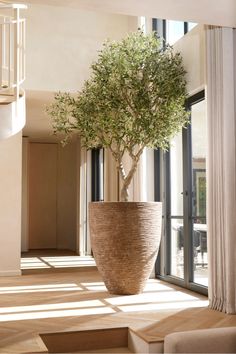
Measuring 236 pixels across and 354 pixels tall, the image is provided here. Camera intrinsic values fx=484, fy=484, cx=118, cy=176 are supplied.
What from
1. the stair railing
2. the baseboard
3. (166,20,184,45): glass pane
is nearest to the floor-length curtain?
(166,20,184,45): glass pane

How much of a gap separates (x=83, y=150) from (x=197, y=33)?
5.27 metres

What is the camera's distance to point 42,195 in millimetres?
12430

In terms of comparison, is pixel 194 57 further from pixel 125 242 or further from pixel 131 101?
pixel 125 242

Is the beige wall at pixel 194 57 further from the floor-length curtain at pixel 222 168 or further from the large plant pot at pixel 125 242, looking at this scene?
the large plant pot at pixel 125 242

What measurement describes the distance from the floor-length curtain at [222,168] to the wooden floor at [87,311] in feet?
1.17

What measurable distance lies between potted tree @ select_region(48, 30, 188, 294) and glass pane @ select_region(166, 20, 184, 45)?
822 mm

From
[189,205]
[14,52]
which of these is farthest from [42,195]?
[189,205]

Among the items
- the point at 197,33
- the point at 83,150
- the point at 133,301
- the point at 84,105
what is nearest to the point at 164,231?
the point at 133,301

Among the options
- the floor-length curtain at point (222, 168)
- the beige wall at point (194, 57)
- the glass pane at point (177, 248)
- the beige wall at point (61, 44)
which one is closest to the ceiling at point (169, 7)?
the floor-length curtain at point (222, 168)

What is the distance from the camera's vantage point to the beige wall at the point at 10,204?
24.6 ft

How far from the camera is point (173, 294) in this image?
5734 mm

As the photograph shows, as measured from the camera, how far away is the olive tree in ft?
18.7

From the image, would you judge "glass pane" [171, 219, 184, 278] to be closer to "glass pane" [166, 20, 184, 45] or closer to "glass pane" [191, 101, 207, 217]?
"glass pane" [191, 101, 207, 217]

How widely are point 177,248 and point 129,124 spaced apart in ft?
6.38
